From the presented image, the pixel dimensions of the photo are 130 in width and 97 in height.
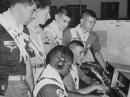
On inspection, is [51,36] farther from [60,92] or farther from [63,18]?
[60,92]

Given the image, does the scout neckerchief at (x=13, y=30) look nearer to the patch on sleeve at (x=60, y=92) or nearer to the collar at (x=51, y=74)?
the collar at (x=51, y=74)

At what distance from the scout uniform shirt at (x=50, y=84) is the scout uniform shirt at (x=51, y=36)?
106 cm

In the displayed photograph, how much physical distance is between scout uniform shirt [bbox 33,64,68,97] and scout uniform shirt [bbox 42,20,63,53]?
1058 mm

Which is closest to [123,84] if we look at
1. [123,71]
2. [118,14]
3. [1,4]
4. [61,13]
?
[123,71]

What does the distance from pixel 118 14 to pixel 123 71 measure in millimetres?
5557

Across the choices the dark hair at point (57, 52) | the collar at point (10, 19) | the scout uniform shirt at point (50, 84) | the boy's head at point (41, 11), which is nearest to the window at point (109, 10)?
the boy's head at point (41, 11)

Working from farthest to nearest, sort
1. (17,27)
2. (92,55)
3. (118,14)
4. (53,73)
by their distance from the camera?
1. (118,14)
2. (92,55)
3. (17,27)
4. (53,73)

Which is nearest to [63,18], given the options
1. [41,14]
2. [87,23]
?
[87,23]

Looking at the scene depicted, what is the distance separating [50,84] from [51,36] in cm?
129

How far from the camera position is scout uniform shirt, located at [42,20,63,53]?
2891 millimetres

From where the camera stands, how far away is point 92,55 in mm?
3781

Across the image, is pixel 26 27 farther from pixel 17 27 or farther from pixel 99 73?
pixel 99 73

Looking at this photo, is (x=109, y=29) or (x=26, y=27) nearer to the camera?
(x=26, y=27)

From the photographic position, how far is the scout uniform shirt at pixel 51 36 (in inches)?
114
